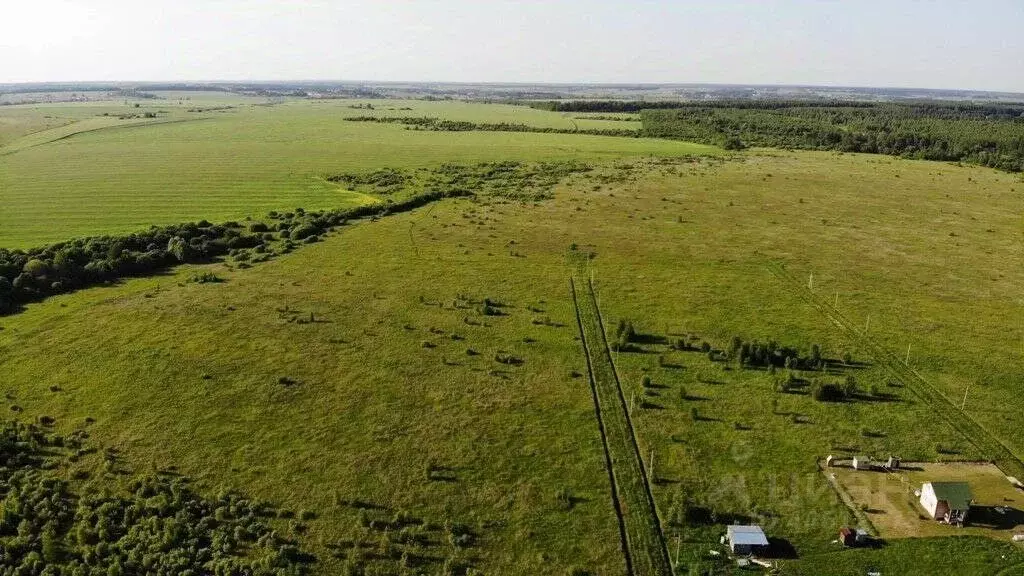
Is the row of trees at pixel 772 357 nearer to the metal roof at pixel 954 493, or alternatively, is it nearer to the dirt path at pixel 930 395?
the dirt path at pixel 930 395

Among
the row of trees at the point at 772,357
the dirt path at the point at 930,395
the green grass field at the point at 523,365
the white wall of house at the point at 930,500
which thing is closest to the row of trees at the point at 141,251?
the green grass field at the point at 523,365

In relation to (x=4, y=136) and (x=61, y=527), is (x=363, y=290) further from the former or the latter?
(x=4, y=136)

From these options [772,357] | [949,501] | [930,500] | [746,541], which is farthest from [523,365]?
[949,501]

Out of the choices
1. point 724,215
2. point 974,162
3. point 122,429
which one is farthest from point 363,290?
point 974,162

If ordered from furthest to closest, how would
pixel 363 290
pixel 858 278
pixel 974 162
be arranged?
pixel 974 162 < pixel 858 278 < pixel 363 290

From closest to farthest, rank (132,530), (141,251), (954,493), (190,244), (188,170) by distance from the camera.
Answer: (132,530) < (954,493) < (141,251) < (190,244) < (188,170)

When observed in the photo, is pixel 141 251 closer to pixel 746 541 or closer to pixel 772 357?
pixel 772 357

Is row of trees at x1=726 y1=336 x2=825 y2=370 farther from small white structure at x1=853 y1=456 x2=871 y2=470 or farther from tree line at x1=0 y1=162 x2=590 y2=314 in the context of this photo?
tree line at x1=0 y1=162 x2=590 y2=314
